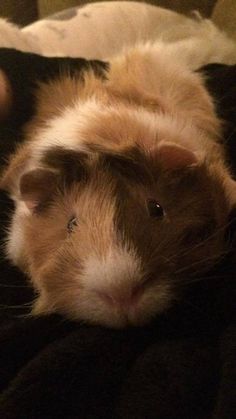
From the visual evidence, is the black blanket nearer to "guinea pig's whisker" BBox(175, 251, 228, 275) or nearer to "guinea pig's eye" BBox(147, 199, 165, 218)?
"guinea pig's whisker" BBox(175, 251, 228, 275)

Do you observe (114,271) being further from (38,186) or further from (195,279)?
(38,186)

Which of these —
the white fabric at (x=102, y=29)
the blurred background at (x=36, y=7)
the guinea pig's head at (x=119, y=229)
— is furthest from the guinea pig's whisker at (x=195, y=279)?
the blurred background at (x=36, y=7)

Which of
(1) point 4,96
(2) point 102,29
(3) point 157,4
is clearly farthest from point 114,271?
(3) point 157,4

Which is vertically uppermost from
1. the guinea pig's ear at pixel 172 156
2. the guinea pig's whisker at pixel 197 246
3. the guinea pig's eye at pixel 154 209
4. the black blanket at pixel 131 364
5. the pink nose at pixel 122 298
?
the guinea pig's ear at pixel 172 156

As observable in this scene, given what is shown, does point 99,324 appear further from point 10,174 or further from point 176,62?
point 176,62

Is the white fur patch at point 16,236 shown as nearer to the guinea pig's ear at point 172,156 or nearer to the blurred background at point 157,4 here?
the guinea pig's ear at point 172,156

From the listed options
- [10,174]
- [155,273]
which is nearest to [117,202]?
[155,273]
